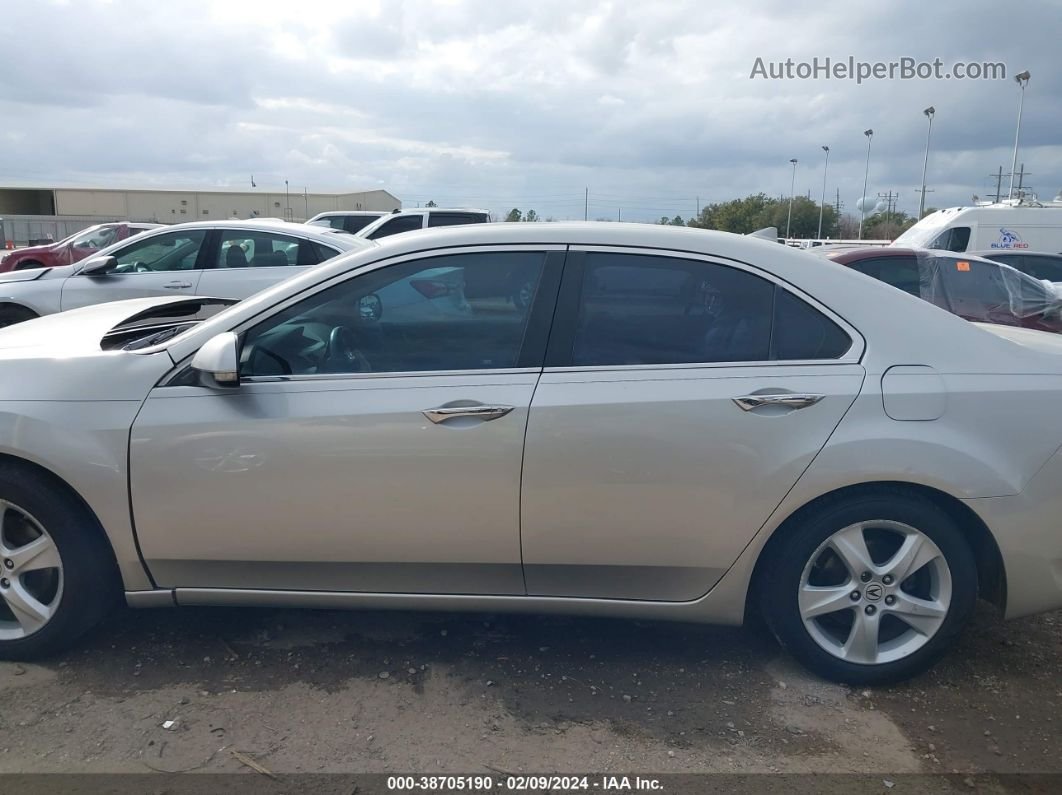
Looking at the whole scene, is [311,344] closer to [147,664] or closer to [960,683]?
[147,664]

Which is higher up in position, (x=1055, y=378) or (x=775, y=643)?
(x=1055, y=378)

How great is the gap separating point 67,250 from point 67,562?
599 inches

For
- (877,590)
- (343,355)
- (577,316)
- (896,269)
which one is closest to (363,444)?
(343,355)

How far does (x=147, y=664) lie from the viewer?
3326 mm

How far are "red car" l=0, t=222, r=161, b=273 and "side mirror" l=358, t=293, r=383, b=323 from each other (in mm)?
11542

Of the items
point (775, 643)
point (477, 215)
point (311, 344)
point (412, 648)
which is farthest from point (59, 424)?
point (477, 215)

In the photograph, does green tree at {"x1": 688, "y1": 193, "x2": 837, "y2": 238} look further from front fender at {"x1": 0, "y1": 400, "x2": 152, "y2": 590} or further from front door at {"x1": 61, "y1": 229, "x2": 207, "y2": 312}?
front fender at {"x1": 0, "y1": 400, "x2": 152, "y2": 590}

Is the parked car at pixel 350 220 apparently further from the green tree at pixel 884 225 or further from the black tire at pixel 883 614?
the green tree at pixel 884 225

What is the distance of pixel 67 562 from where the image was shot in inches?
125

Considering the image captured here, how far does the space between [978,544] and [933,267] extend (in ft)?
18.1

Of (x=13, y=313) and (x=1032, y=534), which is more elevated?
(x=13, y=313)

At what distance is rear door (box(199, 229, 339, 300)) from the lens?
8.56 metres

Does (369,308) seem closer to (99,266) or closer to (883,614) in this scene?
(883,614)

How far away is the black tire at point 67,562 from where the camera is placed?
3.12 m
